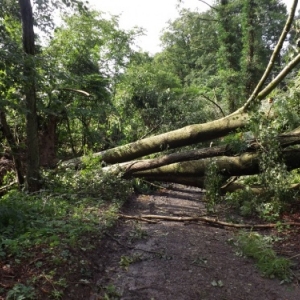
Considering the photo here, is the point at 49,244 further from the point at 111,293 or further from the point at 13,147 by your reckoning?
the point at 13,147

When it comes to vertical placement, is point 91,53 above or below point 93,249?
above

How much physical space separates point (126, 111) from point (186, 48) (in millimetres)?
21781

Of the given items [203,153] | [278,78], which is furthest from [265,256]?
[278,78]

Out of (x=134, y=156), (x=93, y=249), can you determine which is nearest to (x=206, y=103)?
(x=134, y=156)

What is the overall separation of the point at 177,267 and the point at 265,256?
115 centimetres

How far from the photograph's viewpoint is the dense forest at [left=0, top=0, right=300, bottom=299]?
4832mm

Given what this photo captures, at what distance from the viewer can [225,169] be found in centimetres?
689

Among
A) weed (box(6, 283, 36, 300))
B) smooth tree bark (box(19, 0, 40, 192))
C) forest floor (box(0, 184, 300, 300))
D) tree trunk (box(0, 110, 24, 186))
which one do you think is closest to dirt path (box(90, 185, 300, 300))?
forest floor (box(0, 184, 300, 300))

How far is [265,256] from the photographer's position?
4164 millimetres

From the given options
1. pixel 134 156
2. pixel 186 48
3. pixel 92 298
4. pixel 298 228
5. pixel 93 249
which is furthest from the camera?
pixel 186 48

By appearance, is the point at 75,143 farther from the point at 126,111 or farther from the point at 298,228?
Answer: the point at 298,228

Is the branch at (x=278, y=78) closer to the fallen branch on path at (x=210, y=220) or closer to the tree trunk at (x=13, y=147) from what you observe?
the fallen branch on path at (x=210, y=220)

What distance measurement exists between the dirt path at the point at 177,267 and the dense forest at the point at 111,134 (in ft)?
1.75

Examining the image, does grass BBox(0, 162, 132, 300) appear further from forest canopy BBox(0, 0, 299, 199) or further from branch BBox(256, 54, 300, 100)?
branch BBox(256, 54, 300, 100)
